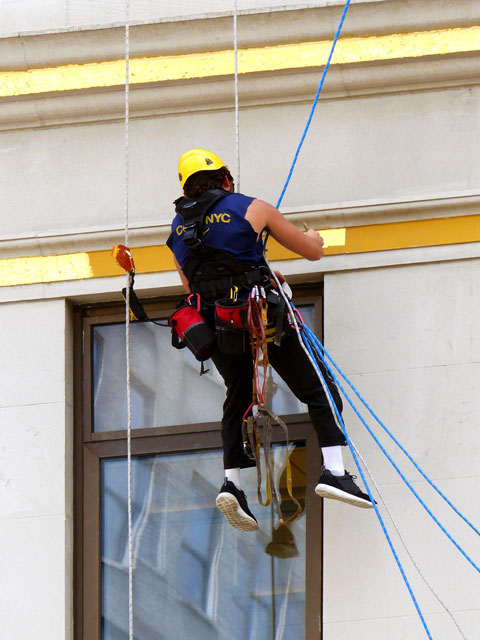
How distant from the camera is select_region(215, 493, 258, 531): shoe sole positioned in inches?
328

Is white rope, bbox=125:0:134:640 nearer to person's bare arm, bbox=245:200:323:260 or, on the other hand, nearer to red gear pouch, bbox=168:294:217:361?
red gear pouch, bbox=168:294:217:361

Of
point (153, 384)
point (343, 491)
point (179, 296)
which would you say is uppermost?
point (179, 296)

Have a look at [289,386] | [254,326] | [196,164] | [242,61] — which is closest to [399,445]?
[289,386]

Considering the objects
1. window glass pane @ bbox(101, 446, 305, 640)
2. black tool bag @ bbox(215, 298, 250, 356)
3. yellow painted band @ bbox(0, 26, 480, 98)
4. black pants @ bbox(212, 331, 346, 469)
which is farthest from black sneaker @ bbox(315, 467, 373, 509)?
yellow painted band @ bbox(0, 26, 480, 98)

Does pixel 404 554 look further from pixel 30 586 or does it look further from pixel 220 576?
pixel 30 586

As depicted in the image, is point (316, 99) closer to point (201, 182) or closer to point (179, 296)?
point (201, 182)

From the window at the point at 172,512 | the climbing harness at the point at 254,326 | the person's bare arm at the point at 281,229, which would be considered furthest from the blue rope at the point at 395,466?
the window at the point at 172,512

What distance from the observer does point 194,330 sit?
8.30m

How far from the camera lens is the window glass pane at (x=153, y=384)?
9352mm

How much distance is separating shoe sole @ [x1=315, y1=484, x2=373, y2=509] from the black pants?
0.88ft

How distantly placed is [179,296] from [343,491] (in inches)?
74.2

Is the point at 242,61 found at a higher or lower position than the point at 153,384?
higher

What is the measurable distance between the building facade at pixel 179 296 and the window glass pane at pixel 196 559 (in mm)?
12

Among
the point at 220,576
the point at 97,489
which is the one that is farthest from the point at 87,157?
the point at 220,576
